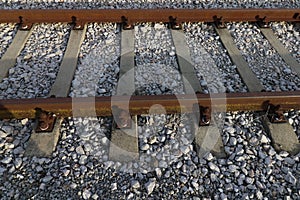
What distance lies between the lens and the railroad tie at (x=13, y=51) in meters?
3.46

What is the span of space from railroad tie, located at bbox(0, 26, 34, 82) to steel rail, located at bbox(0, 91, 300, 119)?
2.35 feet

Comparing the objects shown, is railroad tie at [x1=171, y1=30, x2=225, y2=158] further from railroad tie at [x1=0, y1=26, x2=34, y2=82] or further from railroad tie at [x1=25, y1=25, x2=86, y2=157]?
railroad tie at [x1=0, y1=26, x2=34, y2=82]

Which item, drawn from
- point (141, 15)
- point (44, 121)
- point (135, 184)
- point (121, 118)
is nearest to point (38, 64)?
point (44, 121)

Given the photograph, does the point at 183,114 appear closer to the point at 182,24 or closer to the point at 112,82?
the point at 112,82

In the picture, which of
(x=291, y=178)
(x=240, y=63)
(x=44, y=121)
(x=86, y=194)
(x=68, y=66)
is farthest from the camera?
(x=240, y=63)

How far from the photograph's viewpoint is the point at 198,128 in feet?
9.28

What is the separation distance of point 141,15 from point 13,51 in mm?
1653

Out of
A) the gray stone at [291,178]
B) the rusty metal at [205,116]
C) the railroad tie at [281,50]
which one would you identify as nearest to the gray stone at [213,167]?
the rusty metal at [205,116]

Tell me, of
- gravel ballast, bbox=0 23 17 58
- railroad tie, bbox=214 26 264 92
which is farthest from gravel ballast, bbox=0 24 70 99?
railroad tie, bbox=214 26 264 92

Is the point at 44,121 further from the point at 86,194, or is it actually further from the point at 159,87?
the point at 159,87

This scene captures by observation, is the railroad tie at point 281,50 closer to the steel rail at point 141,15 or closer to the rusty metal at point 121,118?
the steel rail at point 141,15

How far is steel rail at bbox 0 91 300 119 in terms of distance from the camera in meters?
2.79

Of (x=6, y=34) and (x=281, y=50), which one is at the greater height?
(x=6, y=34)

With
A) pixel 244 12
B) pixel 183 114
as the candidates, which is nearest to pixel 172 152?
pixel 183 114
